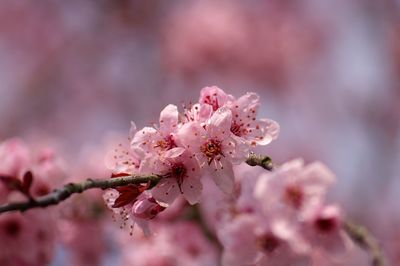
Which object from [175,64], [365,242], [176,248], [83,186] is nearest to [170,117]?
[83,186]

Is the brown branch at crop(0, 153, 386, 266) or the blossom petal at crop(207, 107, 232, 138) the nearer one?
the brown branch at crop(0, 153, 386, 266)

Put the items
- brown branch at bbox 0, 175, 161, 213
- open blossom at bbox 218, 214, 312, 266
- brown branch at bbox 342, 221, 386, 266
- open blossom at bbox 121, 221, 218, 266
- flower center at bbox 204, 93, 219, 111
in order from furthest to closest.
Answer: open blossom at bbox 121, 221, 218, 266
brown branch at bbox 342, 221, 386, 266
open blossom at bbox 218, 214, 312, 266
flower center at bbox 204, 93, 219, 111
brown branch at bbox 0, 175, 161, 213

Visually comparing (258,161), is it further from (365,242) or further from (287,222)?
(365,242)

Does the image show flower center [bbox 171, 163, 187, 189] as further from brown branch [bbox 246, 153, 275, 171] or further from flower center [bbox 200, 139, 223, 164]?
brown branch [bbox 246, 153, 275, 171]

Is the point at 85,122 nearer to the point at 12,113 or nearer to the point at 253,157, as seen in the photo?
the point at 12,113

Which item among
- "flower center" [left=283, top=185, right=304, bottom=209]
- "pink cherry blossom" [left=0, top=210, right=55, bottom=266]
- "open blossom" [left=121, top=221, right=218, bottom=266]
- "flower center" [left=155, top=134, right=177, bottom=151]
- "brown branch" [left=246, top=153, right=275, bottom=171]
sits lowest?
"open blossom" [left=121, top=221, right=218, bottom=266]

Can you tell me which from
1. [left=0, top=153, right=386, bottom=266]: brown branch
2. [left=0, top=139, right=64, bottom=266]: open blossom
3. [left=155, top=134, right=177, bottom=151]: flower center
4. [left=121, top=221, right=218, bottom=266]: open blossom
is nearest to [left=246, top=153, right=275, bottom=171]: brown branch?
[left=0, top=153, right=386, bottom=266]: brown branch

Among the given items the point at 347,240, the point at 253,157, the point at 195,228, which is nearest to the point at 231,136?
the point at 253,157
